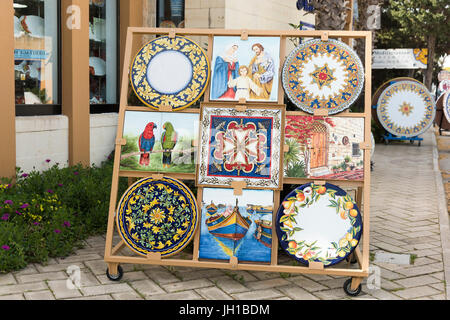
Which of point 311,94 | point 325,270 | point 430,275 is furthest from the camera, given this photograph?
point 430,275

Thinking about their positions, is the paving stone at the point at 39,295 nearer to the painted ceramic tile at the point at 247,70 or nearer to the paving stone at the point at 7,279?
the paving stone at the point at 7,279

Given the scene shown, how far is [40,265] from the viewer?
407cm

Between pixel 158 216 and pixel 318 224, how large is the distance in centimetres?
113

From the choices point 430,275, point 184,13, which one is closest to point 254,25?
point 184,13

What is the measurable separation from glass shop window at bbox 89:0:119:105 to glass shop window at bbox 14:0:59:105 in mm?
798

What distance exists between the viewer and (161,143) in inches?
151

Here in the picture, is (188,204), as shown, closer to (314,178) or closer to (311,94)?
(314,178)

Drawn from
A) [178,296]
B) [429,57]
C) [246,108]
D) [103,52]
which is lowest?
[178,296]

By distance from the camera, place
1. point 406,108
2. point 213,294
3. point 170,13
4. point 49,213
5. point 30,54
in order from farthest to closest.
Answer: point 406,108 < point 170,13 < point 30,54 < point 49,213 < point 213,294

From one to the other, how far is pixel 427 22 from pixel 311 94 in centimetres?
2283

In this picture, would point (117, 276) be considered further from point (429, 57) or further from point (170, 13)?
point (429, 57)

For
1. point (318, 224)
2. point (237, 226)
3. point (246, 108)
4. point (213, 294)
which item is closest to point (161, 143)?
point (246, 108)

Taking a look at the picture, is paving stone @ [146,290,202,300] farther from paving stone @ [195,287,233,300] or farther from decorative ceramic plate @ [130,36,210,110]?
decorative ceramic plate @ [130,36,210,110]

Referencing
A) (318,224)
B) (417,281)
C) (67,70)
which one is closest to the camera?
(318,224)
